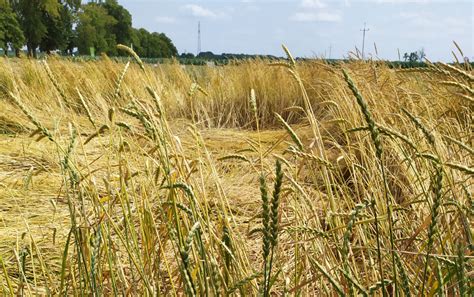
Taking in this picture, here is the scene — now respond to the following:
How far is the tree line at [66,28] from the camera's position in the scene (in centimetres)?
2317

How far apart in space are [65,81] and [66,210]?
3.85 meters

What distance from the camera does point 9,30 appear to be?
2281 centimetres

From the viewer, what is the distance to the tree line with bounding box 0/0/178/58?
76.0 ft

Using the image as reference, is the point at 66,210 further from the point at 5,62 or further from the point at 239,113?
the point at 5,62

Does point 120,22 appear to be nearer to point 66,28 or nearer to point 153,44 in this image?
point 153,44

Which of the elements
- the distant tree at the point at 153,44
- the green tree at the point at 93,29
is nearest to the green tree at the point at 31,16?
the green tree at the point at 93,29

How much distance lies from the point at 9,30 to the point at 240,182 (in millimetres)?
24244

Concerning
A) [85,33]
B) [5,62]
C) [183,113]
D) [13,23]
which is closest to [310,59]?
[183,113]

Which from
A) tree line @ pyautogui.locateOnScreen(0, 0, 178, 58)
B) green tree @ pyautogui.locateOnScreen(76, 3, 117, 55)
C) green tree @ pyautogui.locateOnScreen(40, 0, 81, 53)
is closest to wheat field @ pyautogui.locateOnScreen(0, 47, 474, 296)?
tree line @ pyautogui.locateOnScreen(0, 0, 178, 58)

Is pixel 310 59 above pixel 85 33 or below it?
below

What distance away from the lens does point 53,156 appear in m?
2.63

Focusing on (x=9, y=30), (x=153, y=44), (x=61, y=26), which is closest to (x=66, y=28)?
(x=61, y=26)

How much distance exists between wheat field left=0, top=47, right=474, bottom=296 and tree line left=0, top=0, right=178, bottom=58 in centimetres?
923

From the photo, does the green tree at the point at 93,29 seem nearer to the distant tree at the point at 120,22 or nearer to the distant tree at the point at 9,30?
the distant tree at the point at 120,22
